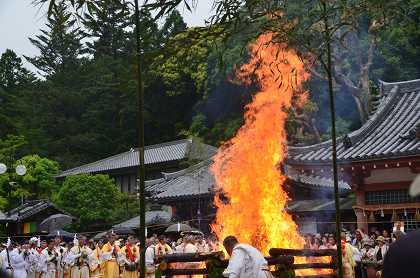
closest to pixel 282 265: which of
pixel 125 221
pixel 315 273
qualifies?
pixel 315 273

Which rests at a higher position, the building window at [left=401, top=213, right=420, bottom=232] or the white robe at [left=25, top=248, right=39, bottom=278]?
the building window at [left=401, top=213, right=420, bottom=232]

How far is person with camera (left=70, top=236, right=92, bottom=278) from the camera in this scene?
74.1 ft

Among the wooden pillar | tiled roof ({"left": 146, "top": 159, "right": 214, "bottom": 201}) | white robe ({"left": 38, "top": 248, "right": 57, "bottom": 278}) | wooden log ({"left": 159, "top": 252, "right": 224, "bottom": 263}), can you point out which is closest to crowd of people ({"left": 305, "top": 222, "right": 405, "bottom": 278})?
the wooden pillar

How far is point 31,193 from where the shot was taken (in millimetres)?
45250

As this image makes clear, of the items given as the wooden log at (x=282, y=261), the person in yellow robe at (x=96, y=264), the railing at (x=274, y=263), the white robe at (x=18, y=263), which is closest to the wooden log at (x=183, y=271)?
the railing at (x=274, y=263)

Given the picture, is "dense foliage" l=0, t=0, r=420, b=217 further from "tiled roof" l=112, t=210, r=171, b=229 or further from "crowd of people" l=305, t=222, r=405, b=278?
"crowd of people" l=305, t=222, r=405, b=278

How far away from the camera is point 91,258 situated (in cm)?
2230

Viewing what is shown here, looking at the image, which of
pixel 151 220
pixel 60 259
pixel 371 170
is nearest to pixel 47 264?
pixel 60 259

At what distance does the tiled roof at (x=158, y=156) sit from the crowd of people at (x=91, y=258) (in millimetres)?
20938

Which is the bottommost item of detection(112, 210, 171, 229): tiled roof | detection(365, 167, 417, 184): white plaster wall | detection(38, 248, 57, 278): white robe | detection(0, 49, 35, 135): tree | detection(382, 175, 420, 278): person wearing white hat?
detection(38, 248, 57, 278): white robe

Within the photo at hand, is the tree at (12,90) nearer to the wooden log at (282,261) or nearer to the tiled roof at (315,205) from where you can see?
the tiled roof at (315,205)

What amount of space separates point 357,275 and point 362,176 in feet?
10.00

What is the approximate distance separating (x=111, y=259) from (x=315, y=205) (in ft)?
30.0

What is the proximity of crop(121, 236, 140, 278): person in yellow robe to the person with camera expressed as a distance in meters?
1.38
